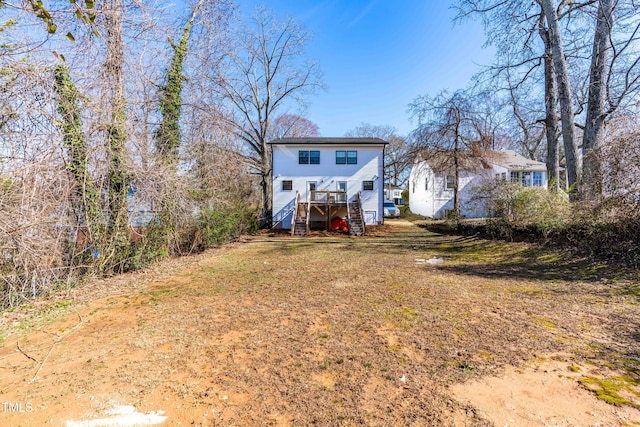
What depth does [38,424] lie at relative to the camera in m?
1.98

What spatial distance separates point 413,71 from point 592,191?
10208 millimetres

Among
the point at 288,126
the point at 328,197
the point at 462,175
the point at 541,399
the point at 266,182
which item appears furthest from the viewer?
the point at 288,126

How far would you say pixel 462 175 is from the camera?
18.6m

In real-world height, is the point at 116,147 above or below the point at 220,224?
above

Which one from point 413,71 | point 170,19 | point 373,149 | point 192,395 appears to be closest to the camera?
point 192,395

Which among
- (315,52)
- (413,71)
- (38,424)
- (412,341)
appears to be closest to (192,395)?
(38,424)

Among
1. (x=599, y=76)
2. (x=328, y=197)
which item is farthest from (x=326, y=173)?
(x=599, y=76)

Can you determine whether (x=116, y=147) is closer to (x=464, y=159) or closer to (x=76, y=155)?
(x=76, y=155)

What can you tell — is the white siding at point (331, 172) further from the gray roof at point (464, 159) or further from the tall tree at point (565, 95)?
the tall tree at point (565, 95)

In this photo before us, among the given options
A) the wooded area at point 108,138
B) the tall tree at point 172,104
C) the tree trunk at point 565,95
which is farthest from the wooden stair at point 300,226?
the tree trunk at point 565,95

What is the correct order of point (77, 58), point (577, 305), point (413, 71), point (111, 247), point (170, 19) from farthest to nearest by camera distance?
point (413, 71), point (170, 19), point (111, 247), point (77, 58), point (577, 305)

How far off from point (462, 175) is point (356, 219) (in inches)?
337

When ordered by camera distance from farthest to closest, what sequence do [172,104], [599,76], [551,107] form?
[551,107] → [599,76] → [172,104]

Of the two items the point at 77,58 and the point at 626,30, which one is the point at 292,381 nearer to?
the point at 77,58
